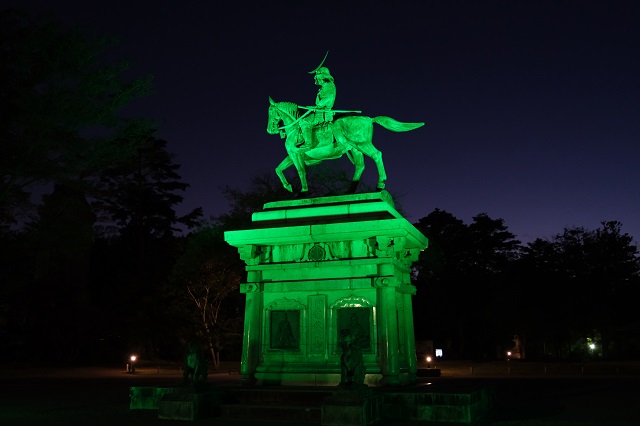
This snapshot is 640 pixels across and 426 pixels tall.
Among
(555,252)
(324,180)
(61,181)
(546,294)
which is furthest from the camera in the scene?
(555,252)

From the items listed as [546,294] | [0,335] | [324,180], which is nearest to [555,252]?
[546,294]

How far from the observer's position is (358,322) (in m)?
13.2

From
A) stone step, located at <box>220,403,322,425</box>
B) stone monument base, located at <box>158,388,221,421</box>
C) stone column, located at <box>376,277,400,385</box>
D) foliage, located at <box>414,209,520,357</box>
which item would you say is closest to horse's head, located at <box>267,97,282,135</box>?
stone column, located at <box>376,277,400,385</box>

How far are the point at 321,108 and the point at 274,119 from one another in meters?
1.22

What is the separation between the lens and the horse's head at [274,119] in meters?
15.4

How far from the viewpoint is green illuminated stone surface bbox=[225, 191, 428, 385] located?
514 inches

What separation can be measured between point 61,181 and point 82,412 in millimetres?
8885

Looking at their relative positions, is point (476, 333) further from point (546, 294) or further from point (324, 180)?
point (324, 180)

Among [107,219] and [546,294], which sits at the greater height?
[107,219]

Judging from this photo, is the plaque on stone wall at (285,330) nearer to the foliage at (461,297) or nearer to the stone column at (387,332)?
the stone column at (387,332)

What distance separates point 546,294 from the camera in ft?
153

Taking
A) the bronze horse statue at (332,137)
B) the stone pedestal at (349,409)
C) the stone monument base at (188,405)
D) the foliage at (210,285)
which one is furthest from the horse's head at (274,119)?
the foliage at (210,285)

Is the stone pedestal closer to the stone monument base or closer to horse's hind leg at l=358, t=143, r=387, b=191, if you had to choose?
the stone monument base

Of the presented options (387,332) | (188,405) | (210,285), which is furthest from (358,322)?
(210,285)
